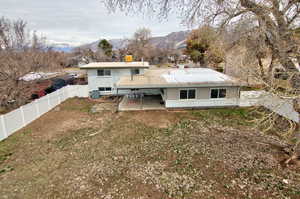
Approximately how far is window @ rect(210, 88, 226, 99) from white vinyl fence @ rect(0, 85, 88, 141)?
40.2 feet

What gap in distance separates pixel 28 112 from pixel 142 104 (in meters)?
7.74

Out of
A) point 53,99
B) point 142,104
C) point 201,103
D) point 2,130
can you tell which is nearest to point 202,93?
point 201,103

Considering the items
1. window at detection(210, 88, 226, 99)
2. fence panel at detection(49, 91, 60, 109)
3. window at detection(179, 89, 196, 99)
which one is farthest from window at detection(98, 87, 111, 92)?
window at detection(210, 88, 226, 99)

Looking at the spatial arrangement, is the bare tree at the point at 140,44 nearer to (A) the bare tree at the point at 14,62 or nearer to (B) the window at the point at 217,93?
(A) the bare tree at the point at 14,62

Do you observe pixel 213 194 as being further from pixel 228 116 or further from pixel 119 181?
pixel 228 116

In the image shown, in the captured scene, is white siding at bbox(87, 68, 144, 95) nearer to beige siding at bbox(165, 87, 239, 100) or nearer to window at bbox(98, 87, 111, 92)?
window at bbox(98, 87, 111, 92)

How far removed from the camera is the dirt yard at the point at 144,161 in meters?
4.84

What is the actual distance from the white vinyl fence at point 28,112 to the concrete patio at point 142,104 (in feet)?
17.8

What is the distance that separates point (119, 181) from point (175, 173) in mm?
1910

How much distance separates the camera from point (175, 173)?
5.52 meters

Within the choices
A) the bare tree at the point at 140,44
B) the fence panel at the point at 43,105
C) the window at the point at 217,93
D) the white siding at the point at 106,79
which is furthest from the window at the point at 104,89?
the bare tree at the point at 140,44

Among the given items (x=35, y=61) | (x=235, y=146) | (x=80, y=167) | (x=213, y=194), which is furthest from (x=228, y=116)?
(x=35, y=61)

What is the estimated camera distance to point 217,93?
1183cm

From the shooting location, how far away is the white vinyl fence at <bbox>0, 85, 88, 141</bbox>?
819 centimetres
